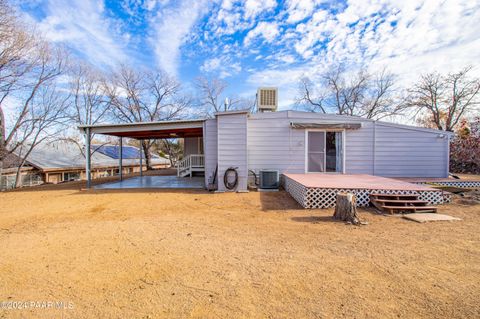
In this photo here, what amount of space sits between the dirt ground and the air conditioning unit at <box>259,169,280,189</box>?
3141 mm

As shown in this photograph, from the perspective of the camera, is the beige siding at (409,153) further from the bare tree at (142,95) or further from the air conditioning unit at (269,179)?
the bare tree at (142,95)

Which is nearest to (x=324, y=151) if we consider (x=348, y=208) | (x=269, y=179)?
(x=269, y=179)

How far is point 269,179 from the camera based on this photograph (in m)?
7.94

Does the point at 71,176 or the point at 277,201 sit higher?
the point at 277,201

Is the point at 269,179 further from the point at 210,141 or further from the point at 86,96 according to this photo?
the point at 86,96

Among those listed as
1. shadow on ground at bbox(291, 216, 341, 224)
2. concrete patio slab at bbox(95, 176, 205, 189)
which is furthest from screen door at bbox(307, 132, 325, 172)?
concrete patio slab at bbox(95, 176, 205, 189)

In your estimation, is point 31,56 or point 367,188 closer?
point 367,188

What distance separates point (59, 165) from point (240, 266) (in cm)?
2078


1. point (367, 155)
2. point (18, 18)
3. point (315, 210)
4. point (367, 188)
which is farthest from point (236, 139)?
point (18, 18)

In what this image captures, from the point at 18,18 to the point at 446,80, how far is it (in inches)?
1069

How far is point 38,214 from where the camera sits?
17.0 feet

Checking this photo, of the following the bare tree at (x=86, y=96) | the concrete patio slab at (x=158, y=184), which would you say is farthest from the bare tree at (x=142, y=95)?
the concrete patio slab at (x=158, y=184)

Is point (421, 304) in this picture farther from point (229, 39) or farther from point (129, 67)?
point (129, 67)

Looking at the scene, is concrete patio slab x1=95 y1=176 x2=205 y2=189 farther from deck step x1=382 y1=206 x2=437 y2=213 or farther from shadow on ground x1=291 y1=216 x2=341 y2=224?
deck step x1=382 y1=206 x2=437 y2=213
